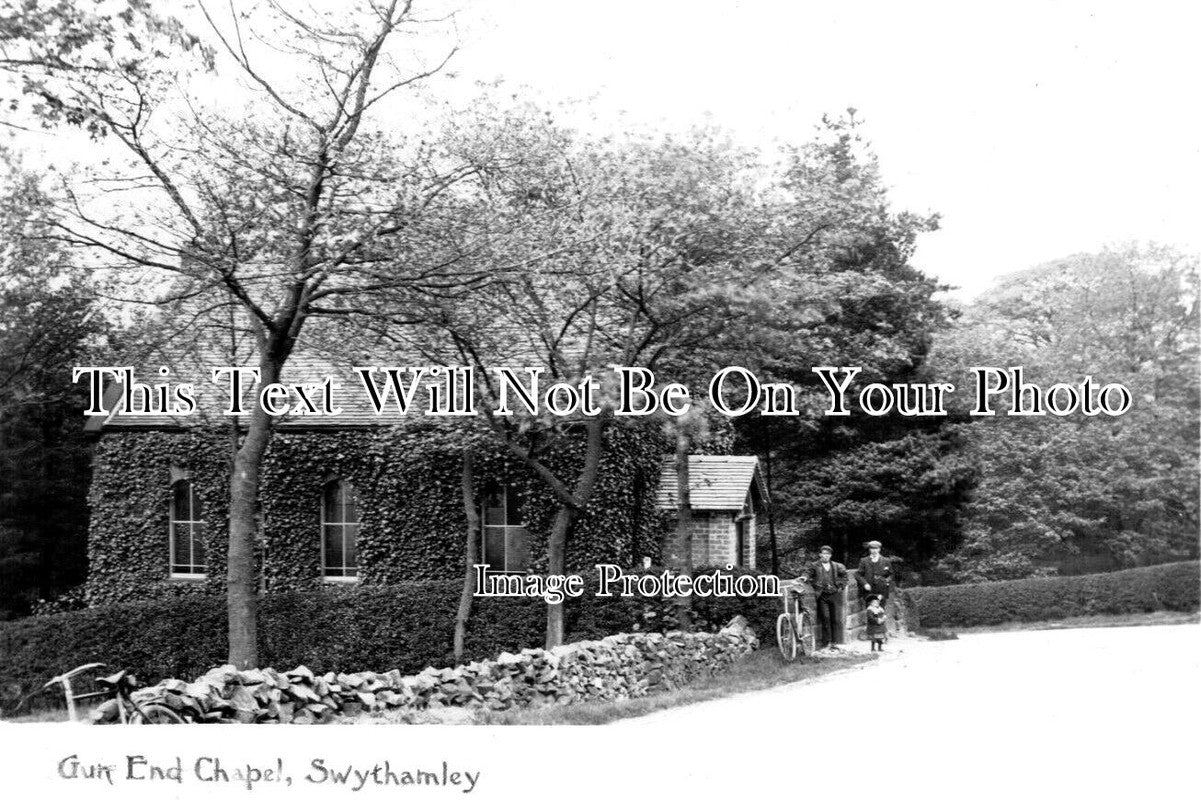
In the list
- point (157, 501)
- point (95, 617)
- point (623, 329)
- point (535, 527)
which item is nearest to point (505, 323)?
point (623, 329)

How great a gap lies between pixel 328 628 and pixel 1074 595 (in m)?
4.97

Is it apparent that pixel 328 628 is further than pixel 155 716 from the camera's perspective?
Yes

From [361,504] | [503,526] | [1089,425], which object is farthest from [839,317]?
[361,504]

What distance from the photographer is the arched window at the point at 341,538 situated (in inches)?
364

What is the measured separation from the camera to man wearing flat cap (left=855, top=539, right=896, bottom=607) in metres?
8.55

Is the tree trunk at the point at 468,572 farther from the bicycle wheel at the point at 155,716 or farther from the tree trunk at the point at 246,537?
the bicycle wheel at the point at 155,716

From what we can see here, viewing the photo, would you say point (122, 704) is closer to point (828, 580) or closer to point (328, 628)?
point (328, 628)

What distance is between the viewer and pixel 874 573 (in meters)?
8.65

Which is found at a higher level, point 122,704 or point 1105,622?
point 1105,622

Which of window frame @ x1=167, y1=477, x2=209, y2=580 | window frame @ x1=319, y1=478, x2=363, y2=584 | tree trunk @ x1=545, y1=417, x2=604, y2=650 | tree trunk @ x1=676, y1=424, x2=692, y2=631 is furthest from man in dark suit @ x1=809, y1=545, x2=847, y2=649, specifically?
window frame @ x1=167, y1=477, x2=209, y2=580

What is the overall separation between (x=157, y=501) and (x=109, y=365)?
1024mm

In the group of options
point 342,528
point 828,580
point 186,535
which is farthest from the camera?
point 342,528

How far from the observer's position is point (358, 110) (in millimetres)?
8688

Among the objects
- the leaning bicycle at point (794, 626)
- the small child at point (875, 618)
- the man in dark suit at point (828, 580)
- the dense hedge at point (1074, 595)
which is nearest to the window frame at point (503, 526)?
the leaning bicycle at point (794, 626)
